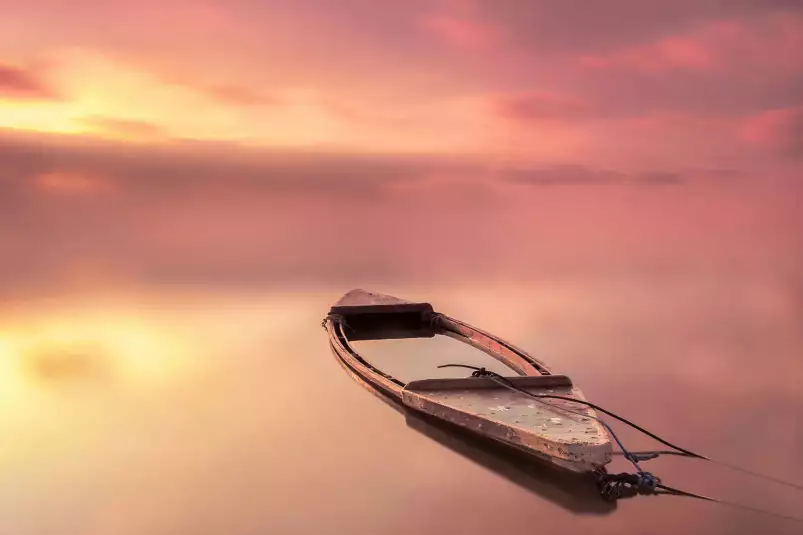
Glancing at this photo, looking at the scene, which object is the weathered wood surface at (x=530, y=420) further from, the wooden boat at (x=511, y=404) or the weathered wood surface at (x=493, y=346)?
the weathered wood surface at (x=493, y=346)

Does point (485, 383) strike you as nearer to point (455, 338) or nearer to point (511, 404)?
point (511, 404)

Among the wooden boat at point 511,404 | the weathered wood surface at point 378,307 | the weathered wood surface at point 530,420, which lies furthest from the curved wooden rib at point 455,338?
the weathered wood surface at point 530,420

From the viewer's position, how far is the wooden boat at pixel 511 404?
3018 millimetres

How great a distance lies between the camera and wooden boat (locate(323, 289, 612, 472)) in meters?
3.02

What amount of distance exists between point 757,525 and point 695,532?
31 cm

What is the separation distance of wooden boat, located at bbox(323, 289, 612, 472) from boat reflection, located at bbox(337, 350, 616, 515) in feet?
0.27

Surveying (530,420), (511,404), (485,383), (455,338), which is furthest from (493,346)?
(530,420)

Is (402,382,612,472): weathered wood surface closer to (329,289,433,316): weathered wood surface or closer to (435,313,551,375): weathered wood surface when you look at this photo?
(435,313,551,375): weathered wood surface

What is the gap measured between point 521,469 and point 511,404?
35cm

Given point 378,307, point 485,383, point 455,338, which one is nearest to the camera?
point 485,383

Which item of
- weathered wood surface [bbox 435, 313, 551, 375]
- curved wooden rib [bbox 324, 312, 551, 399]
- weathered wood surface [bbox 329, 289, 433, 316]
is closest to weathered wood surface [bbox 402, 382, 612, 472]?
curved wooden rib [bbox 324, 312, 551, 399]

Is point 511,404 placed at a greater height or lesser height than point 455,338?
greater

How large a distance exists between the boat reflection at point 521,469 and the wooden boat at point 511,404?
0.27 ft

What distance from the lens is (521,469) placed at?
11.1 feet
